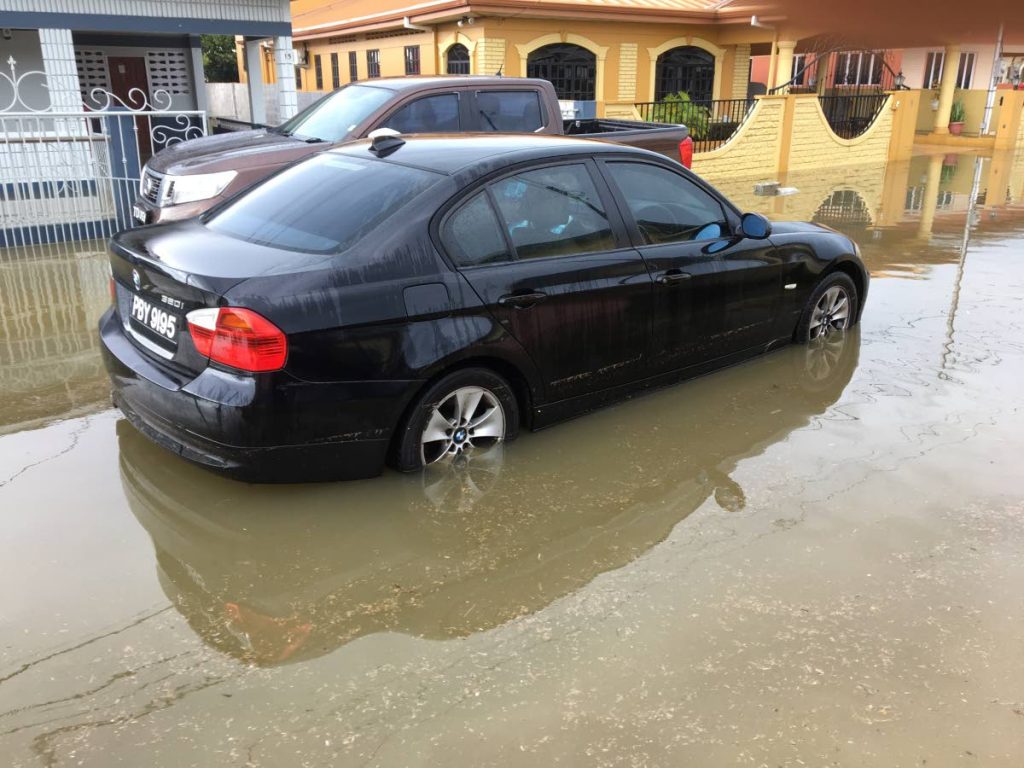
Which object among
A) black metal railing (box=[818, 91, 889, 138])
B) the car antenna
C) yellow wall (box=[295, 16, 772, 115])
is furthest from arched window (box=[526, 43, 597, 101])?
the car antenna

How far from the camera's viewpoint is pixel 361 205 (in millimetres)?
3998

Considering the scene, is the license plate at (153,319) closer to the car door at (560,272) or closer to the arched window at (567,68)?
the car door at (560,272)

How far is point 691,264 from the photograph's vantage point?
15.9ft

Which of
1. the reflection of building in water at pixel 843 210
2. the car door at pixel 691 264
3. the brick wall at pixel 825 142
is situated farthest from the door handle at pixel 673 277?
the brick wall at pixel 825 142

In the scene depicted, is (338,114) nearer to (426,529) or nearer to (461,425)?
(461,425)

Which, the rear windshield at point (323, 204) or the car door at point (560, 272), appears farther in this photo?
the car door at point (560, 272)

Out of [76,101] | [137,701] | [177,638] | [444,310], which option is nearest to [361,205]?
[444,310]

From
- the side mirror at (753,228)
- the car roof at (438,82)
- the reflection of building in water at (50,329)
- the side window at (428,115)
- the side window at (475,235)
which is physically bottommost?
the reflection of building in water at (50,329)

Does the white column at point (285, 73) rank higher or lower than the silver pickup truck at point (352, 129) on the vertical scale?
higher

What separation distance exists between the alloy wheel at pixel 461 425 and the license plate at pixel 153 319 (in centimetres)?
118

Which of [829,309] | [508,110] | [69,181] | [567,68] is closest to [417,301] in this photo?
[829,309]

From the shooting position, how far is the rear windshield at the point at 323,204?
3871 mm

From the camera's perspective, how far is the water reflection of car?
125 inches

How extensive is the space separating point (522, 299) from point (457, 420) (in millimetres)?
655
